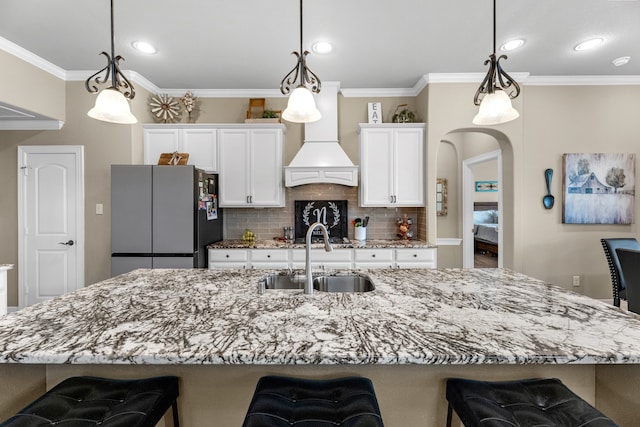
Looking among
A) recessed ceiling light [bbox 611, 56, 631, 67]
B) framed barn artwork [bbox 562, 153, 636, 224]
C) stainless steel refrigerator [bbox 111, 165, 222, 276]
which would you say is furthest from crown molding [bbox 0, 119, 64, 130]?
recessed ceiling light [bbox 611, 56, 631, 67]

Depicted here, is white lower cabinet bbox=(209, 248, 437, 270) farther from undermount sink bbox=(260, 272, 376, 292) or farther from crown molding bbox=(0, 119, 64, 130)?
crown molding bbox=(0, 119, 64, 130)

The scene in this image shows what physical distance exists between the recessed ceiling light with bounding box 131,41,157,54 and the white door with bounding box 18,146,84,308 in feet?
5.20

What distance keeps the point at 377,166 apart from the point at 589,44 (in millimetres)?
2312

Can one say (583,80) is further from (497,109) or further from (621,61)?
(497,109)

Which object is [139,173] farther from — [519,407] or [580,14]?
[580,14]

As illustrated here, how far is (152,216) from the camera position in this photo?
3209mm

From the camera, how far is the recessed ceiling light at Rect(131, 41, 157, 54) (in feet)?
9.68

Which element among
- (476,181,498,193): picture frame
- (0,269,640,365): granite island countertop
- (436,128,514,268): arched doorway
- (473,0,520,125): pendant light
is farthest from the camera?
(476,181,498,193): picture frame

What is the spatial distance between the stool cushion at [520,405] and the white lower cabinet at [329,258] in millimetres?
2432

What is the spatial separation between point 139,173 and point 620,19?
455cm

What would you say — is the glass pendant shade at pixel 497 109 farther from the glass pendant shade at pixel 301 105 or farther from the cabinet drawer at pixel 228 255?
the cabinet drawer at pixel 228 255

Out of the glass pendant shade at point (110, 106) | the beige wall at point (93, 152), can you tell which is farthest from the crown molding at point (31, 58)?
the glass pendant shade at point (110, 106)

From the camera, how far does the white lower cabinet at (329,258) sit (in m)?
3.58

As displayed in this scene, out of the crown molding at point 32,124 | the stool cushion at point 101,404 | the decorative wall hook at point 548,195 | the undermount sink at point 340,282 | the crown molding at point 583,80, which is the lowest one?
the stool cushion at point 101,404
